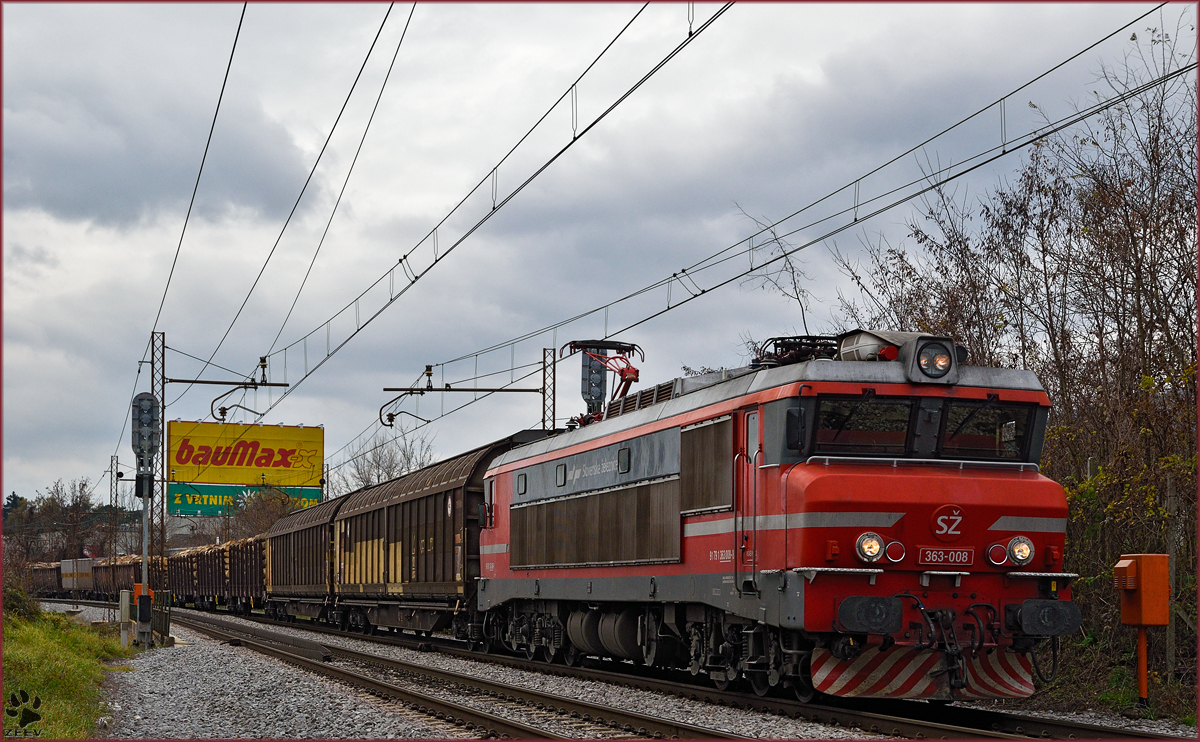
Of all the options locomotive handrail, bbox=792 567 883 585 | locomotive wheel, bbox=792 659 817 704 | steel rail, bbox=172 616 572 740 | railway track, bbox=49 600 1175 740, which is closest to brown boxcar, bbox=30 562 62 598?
steel rail, bbox=172 616 572 740

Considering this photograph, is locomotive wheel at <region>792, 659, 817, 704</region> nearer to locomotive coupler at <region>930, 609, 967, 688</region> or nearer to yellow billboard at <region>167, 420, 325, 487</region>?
locomotive coupler at <region>930, 609, 967, 688</region>

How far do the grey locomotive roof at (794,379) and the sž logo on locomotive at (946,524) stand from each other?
145 centimetres

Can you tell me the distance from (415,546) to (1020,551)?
17392 mm

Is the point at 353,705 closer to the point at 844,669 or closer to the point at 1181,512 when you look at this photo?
the point at 844,669

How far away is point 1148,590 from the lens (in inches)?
499

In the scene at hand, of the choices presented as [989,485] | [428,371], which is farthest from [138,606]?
[989,485]

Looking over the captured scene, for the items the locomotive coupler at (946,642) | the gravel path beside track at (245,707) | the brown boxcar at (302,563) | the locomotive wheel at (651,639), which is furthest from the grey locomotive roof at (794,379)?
the brown boxcar at (302,563)

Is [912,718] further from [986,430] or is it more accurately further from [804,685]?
[986,430]

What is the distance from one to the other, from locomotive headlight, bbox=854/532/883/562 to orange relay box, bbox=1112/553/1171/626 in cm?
303

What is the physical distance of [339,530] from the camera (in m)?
34.9

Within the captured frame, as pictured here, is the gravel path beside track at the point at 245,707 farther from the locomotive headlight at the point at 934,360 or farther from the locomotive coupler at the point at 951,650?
the locomotive headlight at the point at 934,360

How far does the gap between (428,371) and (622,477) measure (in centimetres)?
1963

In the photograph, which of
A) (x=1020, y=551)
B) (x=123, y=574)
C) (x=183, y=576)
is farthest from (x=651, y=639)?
(x=123, y=574)

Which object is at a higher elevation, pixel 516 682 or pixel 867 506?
pixel 867 506
